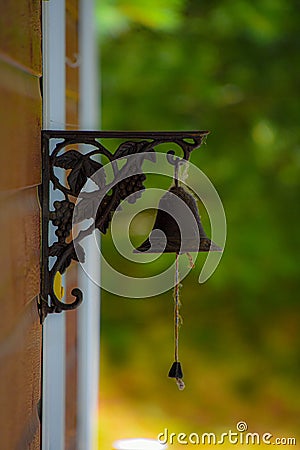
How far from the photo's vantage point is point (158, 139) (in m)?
0.95

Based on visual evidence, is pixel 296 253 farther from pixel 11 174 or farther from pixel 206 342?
pixel 11 174

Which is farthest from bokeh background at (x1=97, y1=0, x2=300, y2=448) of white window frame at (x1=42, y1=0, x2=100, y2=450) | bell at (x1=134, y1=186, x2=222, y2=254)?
bell at (x1=134, y1=186, x2=222, y2=254)

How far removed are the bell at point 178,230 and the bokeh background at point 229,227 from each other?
6.86 ft

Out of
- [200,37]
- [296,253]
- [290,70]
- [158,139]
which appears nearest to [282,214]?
[296,253]

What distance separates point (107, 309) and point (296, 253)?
82cm

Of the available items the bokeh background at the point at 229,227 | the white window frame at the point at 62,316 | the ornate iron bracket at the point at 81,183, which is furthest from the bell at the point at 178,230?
the bokeh background at the point at 229,227

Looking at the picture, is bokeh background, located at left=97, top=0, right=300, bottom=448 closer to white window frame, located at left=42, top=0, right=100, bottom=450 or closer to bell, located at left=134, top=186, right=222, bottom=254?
white window frame, located at left=42, top=0, right=100, bottom=450

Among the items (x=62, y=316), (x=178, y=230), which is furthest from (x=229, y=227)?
(x=178, y=230)

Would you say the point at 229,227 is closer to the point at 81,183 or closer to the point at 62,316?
the point at 62,316

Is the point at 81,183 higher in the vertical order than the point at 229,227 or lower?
lower

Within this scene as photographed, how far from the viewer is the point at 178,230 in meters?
0.98

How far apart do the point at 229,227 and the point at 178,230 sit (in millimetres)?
2189

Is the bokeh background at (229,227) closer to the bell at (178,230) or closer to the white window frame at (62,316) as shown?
the white window frame at (62,316)

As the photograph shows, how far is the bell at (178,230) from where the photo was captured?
975mm
